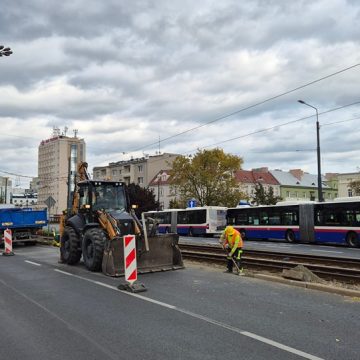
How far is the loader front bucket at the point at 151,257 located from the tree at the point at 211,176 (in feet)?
145

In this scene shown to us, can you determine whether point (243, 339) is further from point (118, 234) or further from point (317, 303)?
point (118, 234)

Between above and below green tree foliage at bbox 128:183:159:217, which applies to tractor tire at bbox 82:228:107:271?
below

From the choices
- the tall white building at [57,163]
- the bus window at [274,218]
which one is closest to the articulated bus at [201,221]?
the bus window at [274,218]

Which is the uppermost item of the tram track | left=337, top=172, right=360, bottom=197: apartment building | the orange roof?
the orange roof

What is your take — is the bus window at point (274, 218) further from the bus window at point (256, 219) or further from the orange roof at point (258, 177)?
the orange roof at point (258, 177)

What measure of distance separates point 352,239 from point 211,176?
32.9 meters

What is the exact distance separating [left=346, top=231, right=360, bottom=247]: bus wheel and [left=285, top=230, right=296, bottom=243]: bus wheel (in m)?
4.79

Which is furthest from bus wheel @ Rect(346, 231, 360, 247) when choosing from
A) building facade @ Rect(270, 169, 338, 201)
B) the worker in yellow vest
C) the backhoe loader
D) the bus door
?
building facade @ Rect(270, 169, 338, 201)

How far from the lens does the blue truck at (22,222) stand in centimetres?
2489

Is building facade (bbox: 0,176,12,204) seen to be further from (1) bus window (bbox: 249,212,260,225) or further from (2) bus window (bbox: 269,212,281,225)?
(2) bus window (bbox: 269,212,281,225)

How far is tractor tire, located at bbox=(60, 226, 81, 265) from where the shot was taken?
50.2 feet

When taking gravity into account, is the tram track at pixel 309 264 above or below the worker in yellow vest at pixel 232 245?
below

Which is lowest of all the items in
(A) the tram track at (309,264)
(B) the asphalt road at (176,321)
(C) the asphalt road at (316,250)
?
(C) the asphalt road at (316,250)

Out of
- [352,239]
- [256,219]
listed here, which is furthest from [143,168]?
[352,239]
